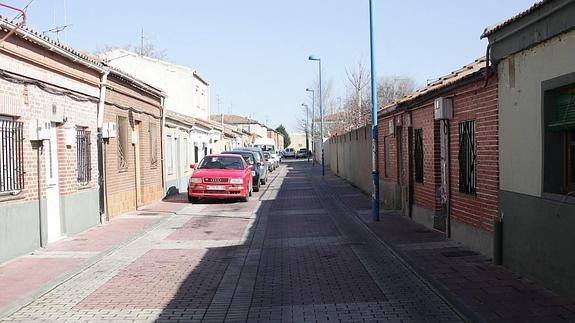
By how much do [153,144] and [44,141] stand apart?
9347 mm

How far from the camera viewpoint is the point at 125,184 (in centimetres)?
1648

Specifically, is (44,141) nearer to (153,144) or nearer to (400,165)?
(400,165)

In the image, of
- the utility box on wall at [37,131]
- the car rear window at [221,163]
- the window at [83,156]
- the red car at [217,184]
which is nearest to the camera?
the utility box on wall at [37,131]

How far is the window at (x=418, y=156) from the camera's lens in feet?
43.1

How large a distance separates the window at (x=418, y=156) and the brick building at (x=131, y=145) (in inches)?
289

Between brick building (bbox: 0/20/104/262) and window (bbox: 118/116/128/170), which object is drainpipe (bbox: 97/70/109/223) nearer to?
brick building (bbox: 0/20/104/262)

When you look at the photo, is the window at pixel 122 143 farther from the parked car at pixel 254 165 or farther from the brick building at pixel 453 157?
the parked car at pixel 254 165

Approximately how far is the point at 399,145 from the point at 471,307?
9605mm

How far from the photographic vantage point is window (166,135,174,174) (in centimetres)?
2286

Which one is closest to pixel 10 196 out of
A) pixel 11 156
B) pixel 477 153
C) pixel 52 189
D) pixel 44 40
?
pixel 11 156

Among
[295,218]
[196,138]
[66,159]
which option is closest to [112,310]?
[66,159]

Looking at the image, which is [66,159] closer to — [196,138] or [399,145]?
[399,145]

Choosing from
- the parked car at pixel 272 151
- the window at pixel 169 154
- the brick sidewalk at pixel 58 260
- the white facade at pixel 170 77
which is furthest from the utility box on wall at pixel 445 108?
the parked car at pixel 272 151

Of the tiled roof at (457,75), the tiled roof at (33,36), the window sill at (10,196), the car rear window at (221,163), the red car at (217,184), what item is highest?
the tiled roof at (33,36)
